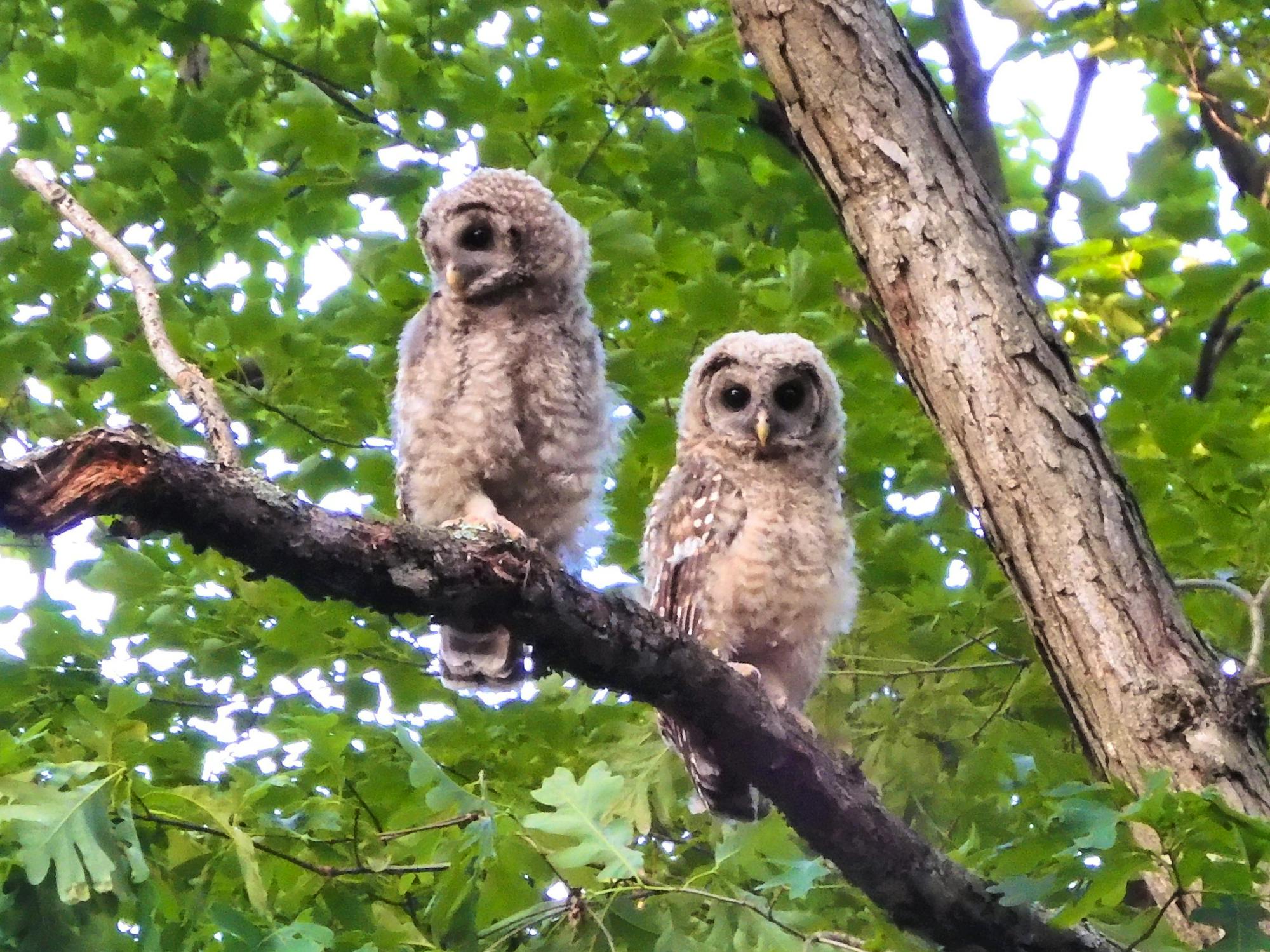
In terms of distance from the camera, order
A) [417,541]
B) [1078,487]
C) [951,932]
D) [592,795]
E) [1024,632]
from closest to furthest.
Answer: [417,541] < [592,795] < [951,932] < [1078,487] < [1024,632]

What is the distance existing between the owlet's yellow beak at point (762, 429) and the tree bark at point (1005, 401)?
38cm

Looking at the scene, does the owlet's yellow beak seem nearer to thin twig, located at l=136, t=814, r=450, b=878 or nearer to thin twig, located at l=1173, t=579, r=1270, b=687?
thin twig, located at l=1173, t=579, r=1270, b=687

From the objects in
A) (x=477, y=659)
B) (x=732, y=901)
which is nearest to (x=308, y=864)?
(x=477, y=659)

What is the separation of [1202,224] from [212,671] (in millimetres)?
2986

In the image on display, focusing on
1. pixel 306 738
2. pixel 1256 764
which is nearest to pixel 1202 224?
pixel 1256 764

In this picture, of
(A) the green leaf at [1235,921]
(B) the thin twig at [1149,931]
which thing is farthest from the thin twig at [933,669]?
(A) the green leaf at [1235,921]

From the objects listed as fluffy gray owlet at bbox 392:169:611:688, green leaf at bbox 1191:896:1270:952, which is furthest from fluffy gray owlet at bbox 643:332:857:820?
green leaf at bbox 1191:896:1270:952

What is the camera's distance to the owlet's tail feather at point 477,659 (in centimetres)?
290

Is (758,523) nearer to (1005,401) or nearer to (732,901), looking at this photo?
(1005,401)

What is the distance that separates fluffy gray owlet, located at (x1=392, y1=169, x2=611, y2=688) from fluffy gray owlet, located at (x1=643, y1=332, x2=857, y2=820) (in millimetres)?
271

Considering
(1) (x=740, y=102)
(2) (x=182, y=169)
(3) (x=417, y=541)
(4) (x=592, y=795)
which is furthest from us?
(2) (x=182, y=169)

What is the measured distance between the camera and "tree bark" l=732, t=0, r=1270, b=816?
251cm

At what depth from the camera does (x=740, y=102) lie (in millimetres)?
3879

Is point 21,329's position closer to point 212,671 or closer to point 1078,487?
point 212,671
